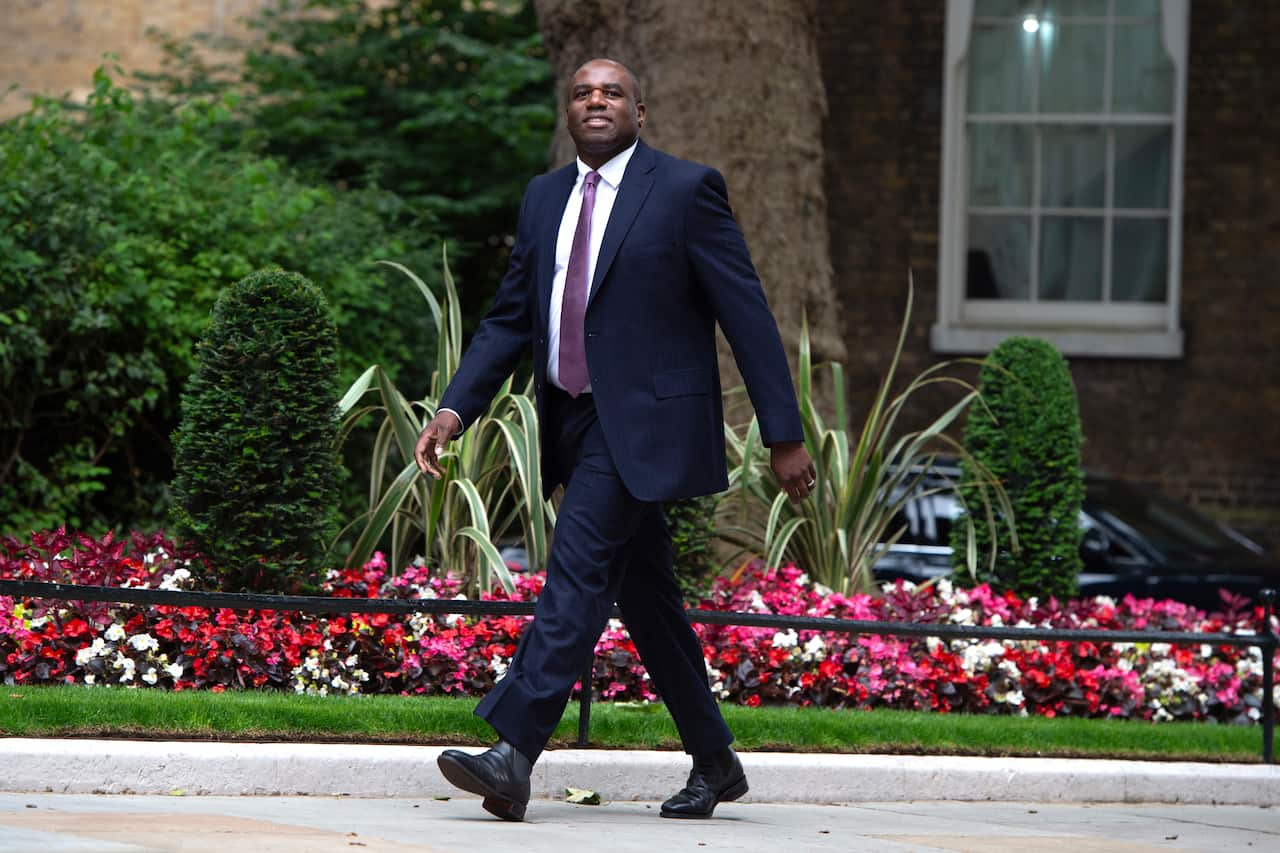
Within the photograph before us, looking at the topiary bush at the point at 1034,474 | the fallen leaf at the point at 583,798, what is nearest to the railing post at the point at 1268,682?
the topiary bush at the point at 1034,474

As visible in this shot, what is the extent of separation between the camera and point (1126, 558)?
9984 millimetres

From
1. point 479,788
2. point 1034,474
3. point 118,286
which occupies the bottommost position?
point 479,788

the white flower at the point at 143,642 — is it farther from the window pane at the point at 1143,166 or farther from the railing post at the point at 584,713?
the window pane at the point at 1143,166

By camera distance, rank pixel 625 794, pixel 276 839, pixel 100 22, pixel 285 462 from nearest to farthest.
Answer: pixel 276 839 < pixel 625 794 < pixel 285 462 < pixel 100 22

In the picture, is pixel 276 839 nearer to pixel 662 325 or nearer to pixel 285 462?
pixel 662 325

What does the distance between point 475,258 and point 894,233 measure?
3.76 meters

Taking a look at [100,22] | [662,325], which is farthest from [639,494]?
[100,22]

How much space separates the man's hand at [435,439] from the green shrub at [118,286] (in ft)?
14.8

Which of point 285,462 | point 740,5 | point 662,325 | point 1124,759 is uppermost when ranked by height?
point 740,5

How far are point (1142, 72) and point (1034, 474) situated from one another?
26.7ft

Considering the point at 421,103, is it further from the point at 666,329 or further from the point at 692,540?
the point at 666,329

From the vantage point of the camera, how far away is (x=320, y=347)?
255 inches

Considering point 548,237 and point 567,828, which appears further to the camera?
point 548,237

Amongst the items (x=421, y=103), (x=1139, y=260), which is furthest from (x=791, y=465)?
(x=421, y=103)
